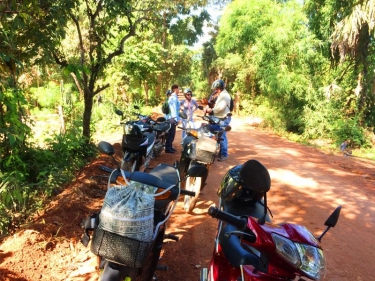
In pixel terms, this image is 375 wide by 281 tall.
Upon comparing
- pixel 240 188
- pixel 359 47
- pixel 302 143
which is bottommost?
pixel 302 143

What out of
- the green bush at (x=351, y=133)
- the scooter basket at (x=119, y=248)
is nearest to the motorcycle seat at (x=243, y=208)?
the scooter basket at (x=119, y=248)

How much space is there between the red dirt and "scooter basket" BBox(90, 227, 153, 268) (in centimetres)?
132

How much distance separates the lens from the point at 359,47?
12.4 meters

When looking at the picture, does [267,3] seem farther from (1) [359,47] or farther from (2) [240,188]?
(2) [240,188]

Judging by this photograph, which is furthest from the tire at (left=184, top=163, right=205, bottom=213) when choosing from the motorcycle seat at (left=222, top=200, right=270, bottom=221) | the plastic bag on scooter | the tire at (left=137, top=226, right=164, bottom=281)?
the plastic bag on scooter

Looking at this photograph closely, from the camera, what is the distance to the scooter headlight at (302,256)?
1.67 m

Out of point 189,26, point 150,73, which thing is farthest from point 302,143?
point 189,26

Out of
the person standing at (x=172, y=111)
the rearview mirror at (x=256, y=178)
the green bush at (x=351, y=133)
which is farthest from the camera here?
the green bush at (x=351, y=133)

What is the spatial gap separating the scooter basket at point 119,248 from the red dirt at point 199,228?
1322mm

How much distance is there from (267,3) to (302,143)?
9.71 metres

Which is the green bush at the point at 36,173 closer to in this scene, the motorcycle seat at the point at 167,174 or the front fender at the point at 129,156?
the front fender at the point at 129,156

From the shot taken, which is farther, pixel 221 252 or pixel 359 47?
pixel 359 47

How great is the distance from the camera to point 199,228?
4.52 meters

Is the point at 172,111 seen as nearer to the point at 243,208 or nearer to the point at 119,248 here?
the point at 243,208
